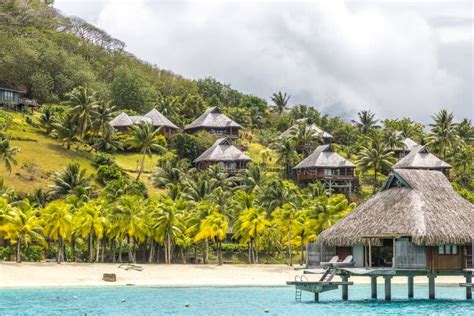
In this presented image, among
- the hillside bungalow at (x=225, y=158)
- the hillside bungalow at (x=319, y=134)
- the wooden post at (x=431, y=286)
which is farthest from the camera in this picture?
the hillside bungalow at (x=319, y=134)

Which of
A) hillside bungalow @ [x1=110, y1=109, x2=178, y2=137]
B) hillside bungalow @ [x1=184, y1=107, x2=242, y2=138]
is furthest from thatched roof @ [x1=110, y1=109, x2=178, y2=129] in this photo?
hillside bungalow @ [x1=184, y1=107, x2=242, y2=138]

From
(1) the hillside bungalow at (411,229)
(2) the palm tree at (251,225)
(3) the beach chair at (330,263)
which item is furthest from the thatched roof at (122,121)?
(3) the beach chair at (330,263)

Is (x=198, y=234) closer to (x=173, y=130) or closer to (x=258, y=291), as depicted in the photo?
(x=258, y=291)

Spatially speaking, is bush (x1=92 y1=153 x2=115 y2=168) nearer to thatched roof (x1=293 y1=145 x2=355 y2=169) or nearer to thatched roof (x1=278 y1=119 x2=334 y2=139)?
thatched roof (x1=293 y1=145 x2=355 y2=169)

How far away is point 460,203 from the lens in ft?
A: 156

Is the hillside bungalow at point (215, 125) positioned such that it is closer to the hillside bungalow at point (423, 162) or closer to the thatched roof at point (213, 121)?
the thatched roof at point (213, 121)

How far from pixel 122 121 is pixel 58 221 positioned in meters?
48.7

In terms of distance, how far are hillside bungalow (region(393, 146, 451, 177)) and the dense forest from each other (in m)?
2.08

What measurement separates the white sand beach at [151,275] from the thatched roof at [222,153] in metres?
32.6

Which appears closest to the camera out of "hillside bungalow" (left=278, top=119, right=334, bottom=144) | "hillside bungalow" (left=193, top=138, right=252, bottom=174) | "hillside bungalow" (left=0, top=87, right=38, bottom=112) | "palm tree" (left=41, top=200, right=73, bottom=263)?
"palm tree" (left=41, top=200, right=73, bottom=263)

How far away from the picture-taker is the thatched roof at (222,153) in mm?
101231

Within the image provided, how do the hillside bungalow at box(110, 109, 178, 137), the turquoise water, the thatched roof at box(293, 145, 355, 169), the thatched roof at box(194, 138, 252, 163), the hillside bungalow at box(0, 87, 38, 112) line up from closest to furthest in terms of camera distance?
the turquoise water → the thatched roof at box(293, 145, 355, 169) → the thatched roof at box(194, 138, 252, 163) → the hillside bungalow at box(110, 109, 178, 137) → the hillside bungalow at box(0, 87, 38, 112)

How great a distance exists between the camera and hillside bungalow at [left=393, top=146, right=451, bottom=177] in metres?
98.2

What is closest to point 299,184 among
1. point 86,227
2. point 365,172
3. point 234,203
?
point 365,172
